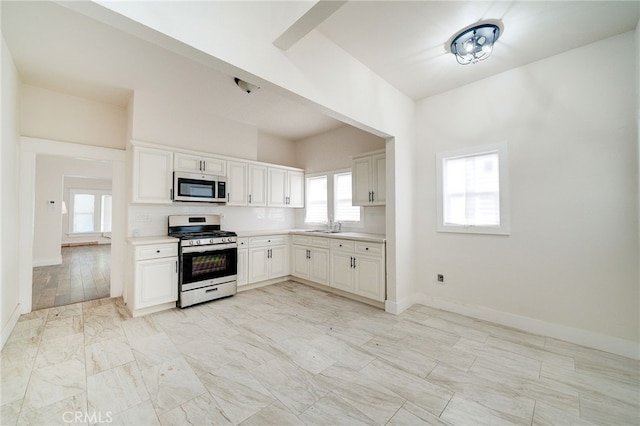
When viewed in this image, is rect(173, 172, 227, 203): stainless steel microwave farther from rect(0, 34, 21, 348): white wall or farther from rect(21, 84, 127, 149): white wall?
rect(0, 34, 21, 348): white wall

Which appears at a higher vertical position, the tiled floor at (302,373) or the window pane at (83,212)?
the window pane at (83,212)

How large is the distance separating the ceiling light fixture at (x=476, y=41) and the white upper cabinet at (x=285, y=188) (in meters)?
3.44

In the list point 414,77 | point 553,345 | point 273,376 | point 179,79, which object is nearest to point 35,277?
point 179,79

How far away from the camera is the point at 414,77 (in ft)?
10.3

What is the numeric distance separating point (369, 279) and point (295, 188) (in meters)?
2.62

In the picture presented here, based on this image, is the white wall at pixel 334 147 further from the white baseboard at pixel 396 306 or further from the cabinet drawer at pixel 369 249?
the white baseboard at pixel 396 306

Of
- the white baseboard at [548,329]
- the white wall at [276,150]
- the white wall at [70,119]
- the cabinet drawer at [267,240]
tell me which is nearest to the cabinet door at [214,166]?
the white wall at [276,150]

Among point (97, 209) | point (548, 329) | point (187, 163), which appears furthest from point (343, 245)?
point (97, 209)

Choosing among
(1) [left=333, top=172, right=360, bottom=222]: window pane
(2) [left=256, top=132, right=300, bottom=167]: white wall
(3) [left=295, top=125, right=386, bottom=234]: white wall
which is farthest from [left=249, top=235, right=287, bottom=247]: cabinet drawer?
(2) [left=256, top=132, right=300, bottom=167]: white wall

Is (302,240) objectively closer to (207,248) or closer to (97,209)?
(207,248)

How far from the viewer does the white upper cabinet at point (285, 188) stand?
4.96 meters

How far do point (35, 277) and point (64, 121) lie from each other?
3.40 m

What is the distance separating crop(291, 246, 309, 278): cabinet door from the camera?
454 cm

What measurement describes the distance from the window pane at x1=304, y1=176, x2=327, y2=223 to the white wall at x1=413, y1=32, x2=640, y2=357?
Answer: 8.21ft
